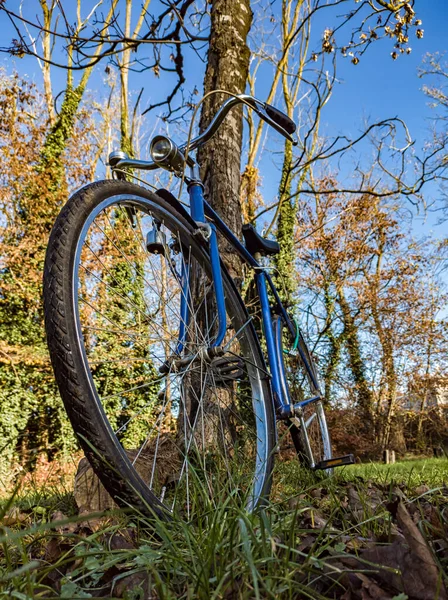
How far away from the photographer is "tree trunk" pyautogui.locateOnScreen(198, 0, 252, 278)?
2.78m

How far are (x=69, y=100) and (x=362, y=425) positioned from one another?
11.9 meters

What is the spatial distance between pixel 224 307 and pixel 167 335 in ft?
0.75

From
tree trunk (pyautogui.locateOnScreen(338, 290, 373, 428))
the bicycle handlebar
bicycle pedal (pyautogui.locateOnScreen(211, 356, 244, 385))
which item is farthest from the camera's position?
tree trunk (pyautogui.locateOnScreen(338, 290, 373, 428))

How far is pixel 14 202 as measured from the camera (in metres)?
9.52

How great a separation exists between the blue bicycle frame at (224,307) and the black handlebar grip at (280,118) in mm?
456

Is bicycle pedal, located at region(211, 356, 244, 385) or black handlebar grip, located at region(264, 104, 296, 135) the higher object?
black handlebar grip, located at region(264, 104, 296, 135)

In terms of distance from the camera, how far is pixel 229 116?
301 centimetres

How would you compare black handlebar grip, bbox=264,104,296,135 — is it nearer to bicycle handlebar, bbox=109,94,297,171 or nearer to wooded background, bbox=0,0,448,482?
bicycle handlebar, bbox=109,94,297,171

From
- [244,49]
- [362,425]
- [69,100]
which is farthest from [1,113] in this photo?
[362,425]

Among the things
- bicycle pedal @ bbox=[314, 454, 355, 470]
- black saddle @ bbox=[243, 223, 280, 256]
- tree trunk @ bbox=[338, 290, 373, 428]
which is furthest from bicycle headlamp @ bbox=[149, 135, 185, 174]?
tree trunk @ bbox=[338, 290, 373, 428]

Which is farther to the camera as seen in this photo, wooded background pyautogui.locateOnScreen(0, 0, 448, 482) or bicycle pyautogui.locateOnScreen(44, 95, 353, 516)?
wooded background pyautogui.locateOnScreen(0, 0, 448, 482)

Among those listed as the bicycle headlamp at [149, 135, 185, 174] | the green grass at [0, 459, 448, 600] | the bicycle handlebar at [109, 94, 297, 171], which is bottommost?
the green grass at [0, 459, 448, 600]

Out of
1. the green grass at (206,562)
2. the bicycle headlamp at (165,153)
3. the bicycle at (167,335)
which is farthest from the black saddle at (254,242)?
the green grass at (206,562)

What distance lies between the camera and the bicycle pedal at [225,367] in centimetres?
155
